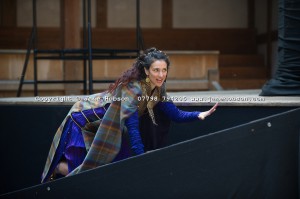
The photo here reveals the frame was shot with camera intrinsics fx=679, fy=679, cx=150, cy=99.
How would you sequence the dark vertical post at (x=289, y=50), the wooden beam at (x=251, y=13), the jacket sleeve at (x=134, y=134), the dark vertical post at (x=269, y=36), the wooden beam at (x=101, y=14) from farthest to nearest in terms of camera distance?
the wooden beam at (x=251, y=13) < the wooden beam at (x=101, y=14) < the dark vertical post at (x=269, y=36) < the dark vertical post at (x=289, y=50) < the jacket sleeve at (x=134, y=134)

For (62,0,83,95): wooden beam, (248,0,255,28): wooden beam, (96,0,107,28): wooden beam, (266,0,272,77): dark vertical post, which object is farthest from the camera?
(248,0,255,28): wooden beam

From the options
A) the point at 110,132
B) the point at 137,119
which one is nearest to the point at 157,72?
the point at 137,119

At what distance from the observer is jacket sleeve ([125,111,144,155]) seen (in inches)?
135

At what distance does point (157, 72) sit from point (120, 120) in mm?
318

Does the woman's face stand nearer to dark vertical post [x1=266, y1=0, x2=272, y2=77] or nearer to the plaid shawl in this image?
the plaid shawl

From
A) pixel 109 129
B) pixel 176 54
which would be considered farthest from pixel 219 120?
pixel 176 54

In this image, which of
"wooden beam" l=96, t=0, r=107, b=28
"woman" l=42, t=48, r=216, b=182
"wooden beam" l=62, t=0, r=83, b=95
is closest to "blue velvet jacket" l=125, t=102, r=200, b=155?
"woman" l=42, t=48, r=216, b=182

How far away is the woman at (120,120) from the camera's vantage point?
11.7ft

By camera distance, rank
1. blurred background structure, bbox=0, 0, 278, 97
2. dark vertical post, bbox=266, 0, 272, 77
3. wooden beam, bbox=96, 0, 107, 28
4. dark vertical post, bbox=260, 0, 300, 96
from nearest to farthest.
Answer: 1. dark vertical post, bbox=260, 0, 300, 96
2. dark vertical post, bbox=266, 0, 272, 77
3. blurred background structure, bbox=0, 0, 278, 97
4. wooden beam, bbox=96, 0, 107, 28

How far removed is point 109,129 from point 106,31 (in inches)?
288

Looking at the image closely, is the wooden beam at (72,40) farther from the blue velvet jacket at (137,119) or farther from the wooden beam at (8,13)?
the blue velvet jacket at (137,119)

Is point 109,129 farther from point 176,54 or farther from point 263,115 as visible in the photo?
point 176,54

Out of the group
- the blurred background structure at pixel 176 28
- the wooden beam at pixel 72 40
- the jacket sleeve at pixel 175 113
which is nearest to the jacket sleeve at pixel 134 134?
the jacket sleeve at pixel 175 113

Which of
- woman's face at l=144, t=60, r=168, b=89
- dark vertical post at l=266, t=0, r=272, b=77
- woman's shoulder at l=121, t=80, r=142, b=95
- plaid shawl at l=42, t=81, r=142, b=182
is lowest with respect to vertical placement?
plaid shawl at l=42, t=81, r=142, b=182
